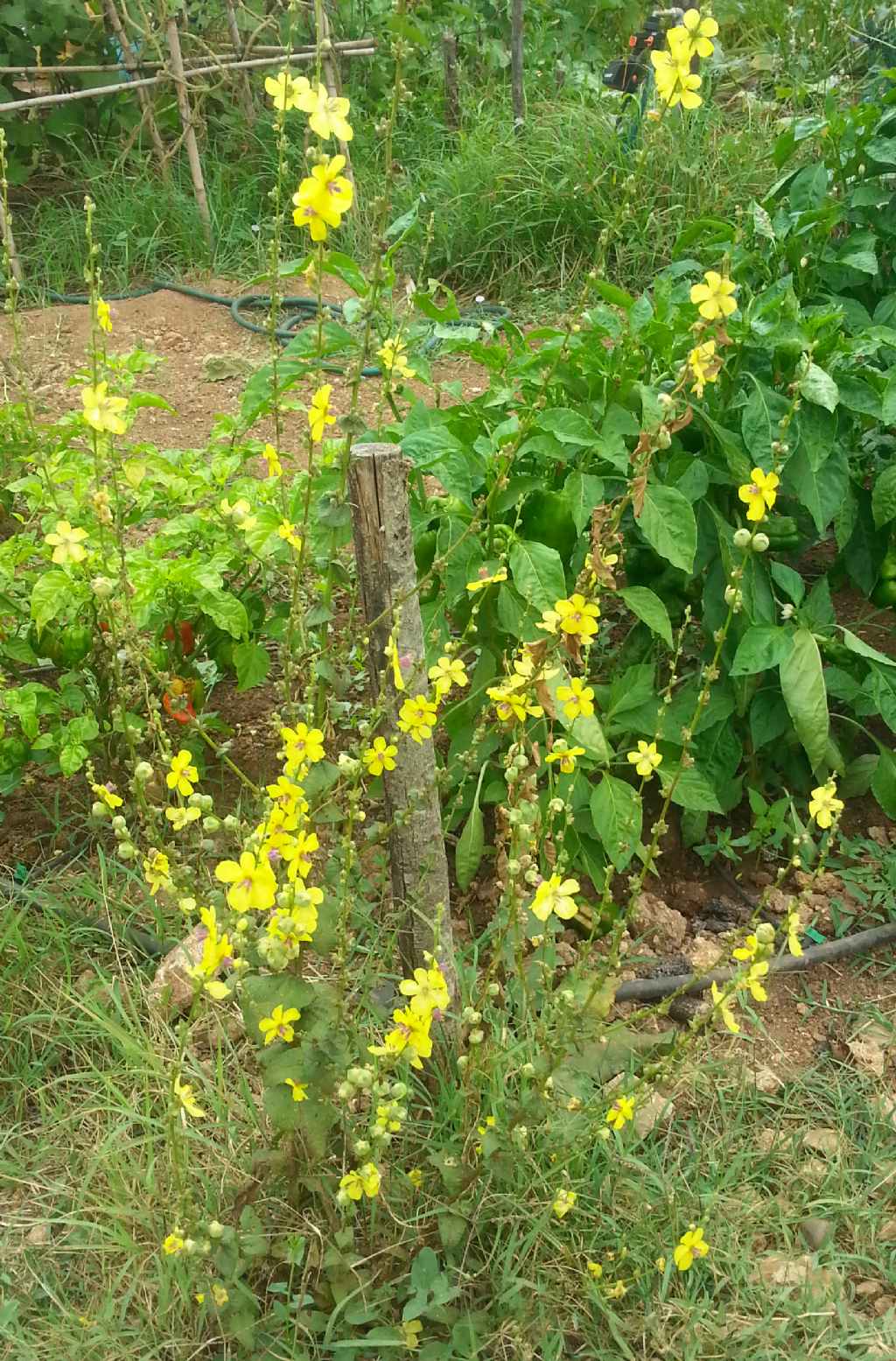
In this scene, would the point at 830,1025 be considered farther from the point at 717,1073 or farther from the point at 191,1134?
the point at 191,1134

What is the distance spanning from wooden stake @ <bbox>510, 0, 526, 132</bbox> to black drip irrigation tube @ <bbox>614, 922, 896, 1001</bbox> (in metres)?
4.69

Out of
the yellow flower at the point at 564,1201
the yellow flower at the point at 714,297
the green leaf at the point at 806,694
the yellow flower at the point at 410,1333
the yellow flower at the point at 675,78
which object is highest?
the yellow flower at the point at 675,78

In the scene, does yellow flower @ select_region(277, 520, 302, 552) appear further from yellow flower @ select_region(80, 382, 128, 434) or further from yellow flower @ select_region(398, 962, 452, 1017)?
yellow flower @ select_region(398, 962, 452, 1017)

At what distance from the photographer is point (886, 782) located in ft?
8.52

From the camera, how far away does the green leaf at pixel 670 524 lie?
2.29m

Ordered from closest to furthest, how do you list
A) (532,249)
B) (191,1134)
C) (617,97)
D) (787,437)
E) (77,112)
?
(191,1134) < (787,437) < (532,249) < (617,97) < (77,112)

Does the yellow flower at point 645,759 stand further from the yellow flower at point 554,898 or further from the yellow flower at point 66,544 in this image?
the yellow flower at point 66,544

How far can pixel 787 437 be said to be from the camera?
2.39 metres

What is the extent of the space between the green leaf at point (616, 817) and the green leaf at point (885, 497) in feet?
2.58

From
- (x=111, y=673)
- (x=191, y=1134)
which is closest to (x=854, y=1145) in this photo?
(x=191, y=1134)

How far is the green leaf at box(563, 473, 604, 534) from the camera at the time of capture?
2301 millimetres

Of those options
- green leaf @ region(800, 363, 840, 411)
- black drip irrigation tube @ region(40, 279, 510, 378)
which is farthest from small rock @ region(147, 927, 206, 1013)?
black drip irrigation tube @ region(40, 279, 510, 378)

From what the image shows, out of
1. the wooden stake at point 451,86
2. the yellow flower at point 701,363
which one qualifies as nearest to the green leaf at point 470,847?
the yellow flower at point 701,363

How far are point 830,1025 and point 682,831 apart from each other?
50 centimetres
